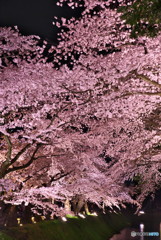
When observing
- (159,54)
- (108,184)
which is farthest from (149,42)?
(108,184)

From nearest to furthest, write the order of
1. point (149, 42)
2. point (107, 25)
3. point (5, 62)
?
point (149, 42), point (107, 25), point (5, 62)

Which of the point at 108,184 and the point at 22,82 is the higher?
the point at 22,82

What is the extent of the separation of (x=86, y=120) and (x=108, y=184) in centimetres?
594

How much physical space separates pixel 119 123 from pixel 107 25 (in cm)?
563

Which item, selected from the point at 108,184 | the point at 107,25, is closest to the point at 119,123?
the point at 107,25

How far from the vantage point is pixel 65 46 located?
14906 mm

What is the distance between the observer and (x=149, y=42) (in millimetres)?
12016

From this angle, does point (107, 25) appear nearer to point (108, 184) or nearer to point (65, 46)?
point (65, 46)

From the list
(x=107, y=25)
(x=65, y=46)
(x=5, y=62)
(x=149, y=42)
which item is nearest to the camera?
(x=149, y=42)

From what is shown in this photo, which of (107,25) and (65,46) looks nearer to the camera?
(107,25)

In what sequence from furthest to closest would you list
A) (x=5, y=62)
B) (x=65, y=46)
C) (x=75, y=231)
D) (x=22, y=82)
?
1. (x=75, y=231)
2. (x=5, y=62)
3. (x=65, y=46)
4. (x=22, y=82)

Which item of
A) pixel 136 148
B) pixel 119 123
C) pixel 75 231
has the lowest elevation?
pixel 75 231

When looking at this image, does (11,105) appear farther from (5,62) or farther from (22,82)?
(5,62)

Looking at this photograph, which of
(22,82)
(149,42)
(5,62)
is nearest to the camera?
(149,42)
